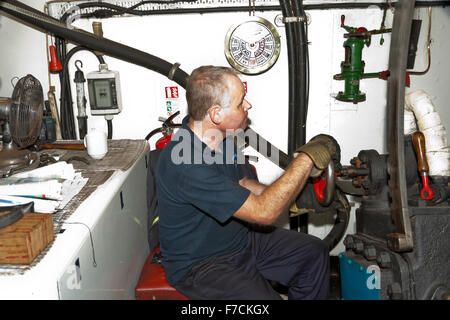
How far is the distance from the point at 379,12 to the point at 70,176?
1.93m

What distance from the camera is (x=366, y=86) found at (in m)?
2.42

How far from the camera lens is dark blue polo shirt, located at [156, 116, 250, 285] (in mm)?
1394

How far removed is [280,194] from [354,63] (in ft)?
3.93

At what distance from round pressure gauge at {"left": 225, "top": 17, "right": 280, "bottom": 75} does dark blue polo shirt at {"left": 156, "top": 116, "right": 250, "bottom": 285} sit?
0.84 meters

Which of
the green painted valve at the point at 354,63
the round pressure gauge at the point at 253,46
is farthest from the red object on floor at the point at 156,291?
the green painted valve at the point at 354,63

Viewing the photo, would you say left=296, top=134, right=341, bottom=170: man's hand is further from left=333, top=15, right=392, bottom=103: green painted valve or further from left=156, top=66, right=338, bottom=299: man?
left=333, top=15, right=392, bottom=103: green painted valve

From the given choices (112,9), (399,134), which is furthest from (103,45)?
(399,134)

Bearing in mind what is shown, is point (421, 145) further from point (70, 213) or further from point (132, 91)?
point (132, 91)

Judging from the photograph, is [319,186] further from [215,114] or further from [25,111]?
[25,111]

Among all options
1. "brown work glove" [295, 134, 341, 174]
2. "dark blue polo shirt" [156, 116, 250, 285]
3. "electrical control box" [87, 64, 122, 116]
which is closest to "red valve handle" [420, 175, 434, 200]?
"brown work glove" [295, 134, 341, 174]

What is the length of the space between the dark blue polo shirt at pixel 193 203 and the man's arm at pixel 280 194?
0.22ft

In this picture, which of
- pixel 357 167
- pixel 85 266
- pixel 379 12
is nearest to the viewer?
pixel 85 266

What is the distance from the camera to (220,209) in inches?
55.0

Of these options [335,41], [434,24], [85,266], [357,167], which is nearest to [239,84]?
[357,167]
